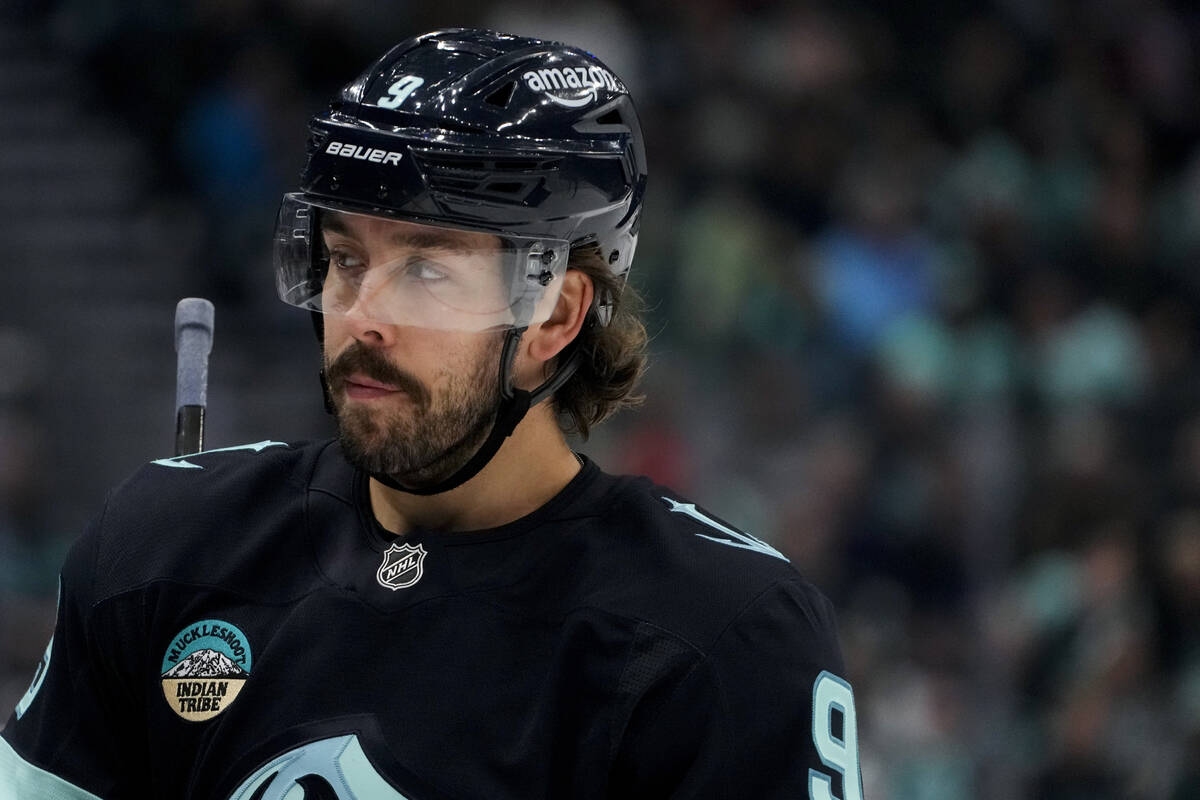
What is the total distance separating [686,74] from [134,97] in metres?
1.84

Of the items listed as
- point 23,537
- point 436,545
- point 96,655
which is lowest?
point 23,537

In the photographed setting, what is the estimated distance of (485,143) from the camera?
176 cm

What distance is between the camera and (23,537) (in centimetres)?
468

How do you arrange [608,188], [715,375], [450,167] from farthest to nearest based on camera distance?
[715,375] → [608,188] → [450,167]

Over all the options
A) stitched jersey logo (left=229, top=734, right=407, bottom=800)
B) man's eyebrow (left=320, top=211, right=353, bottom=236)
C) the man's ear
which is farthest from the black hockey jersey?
man's eyebrow (left=320, top=211, right=353, bottom=236)

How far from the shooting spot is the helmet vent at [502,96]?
1811mm

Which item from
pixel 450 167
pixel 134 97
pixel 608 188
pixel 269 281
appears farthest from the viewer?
pixel 134 97

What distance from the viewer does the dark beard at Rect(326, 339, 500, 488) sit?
5.84 ft

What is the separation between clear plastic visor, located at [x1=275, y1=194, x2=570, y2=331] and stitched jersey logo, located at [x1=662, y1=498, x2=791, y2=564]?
0.26m

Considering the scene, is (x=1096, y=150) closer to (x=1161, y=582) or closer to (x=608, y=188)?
(x=1161, y=582)

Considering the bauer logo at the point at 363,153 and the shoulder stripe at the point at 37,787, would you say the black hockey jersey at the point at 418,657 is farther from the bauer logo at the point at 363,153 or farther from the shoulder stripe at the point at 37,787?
the bauer logo at the point at 363,153

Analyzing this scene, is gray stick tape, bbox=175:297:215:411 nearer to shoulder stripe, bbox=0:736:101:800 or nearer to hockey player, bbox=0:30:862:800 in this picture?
hockey player, bbox=0:30:862:800

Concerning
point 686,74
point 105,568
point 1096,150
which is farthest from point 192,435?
point 1096,150

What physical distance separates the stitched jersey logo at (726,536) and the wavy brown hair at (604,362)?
17 centimetres
